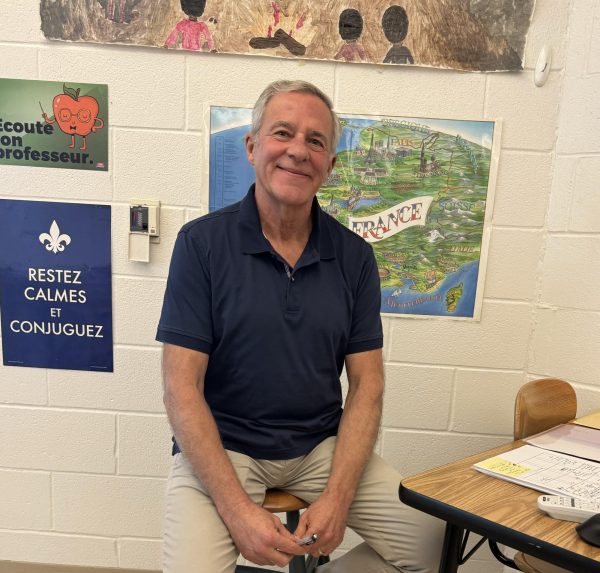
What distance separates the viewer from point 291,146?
1.28 m

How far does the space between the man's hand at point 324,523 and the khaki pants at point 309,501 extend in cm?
10

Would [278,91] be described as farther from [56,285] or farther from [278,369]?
[56,285]

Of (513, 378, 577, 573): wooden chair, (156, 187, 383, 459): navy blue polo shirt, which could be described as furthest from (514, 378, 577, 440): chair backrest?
(156, 187, 383, 459): navy blue polo shirt

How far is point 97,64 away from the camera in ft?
5.62

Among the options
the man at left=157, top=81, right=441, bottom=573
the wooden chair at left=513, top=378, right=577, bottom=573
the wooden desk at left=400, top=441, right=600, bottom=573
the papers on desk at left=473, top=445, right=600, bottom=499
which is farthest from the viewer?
the wooden chair at left=513, top=378, right=577, bottom=573

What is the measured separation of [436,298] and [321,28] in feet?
3.24

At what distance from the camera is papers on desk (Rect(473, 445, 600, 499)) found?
3.13ft

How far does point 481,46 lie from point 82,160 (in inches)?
54.9

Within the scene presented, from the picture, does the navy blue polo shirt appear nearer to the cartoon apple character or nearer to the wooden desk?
the wooden desk

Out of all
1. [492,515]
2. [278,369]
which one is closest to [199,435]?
[278,369]

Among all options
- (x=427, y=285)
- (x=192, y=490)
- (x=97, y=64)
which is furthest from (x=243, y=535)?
(x=97, y=64)

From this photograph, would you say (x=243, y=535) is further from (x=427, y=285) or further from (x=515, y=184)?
(x=515, y=184)

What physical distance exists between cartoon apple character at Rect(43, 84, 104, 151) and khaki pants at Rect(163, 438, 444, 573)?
1.15 m

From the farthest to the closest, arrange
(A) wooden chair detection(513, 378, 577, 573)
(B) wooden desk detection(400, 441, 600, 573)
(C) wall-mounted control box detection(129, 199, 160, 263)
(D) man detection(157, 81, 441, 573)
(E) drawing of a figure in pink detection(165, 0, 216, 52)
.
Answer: (C) wall-mounted control box detection(129, 199, 160, 263)
(E) drawing of a figure in pink detection(165, 0, 216, 52)
(A) wooden chair detection(513, 378, 577, 573)
(D) man detection(157, 81, 441, 573)
(B) wooden desk detection(400, 441, 600, 573)
